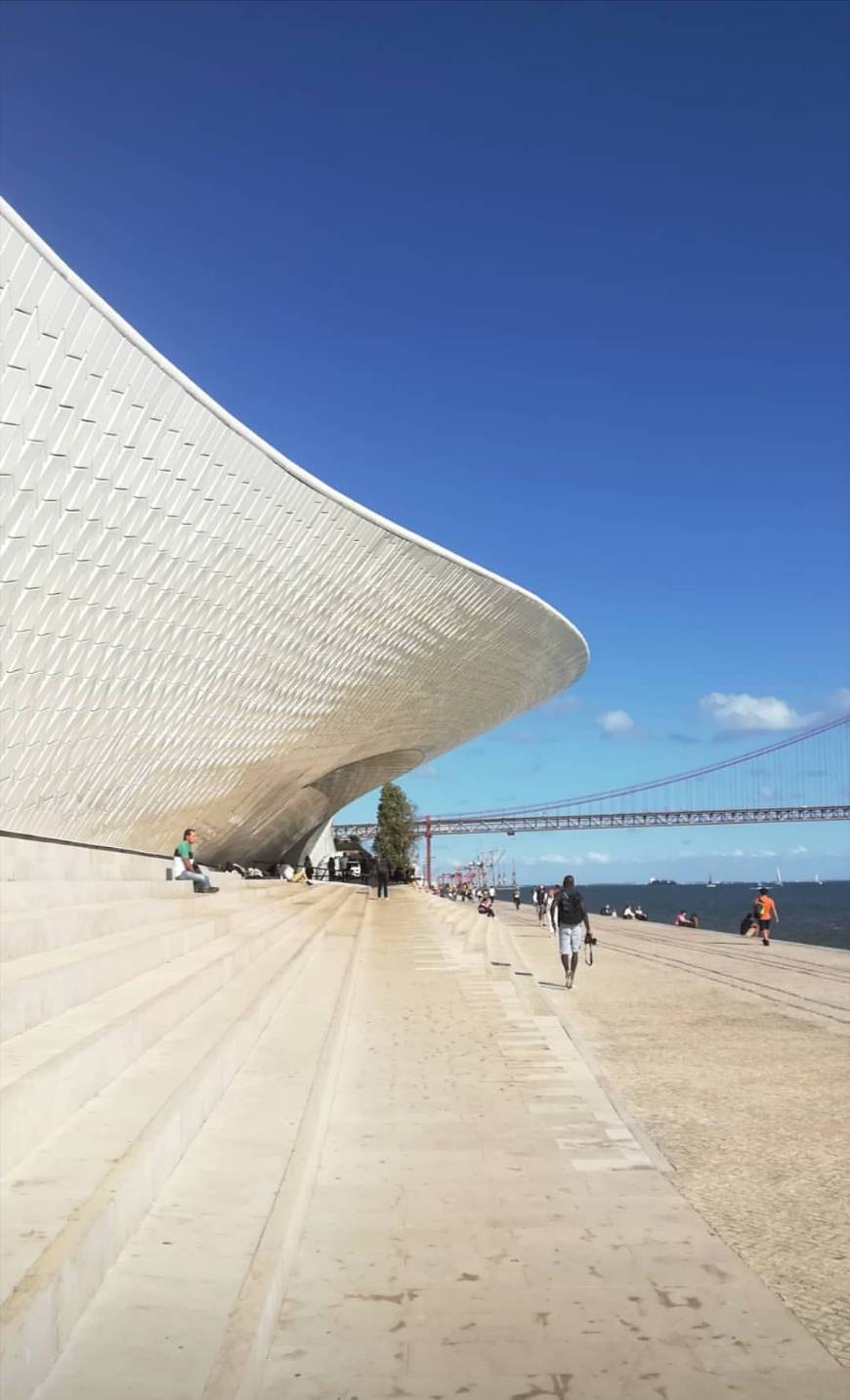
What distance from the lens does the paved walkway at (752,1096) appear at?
3404mm

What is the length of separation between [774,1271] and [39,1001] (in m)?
2.50

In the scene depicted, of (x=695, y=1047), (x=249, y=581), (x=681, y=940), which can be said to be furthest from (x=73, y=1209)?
(x=681, y=940)

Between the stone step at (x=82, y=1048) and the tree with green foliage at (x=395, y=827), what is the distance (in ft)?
175

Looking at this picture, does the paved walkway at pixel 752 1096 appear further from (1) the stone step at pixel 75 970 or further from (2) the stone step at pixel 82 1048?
(1) the stone step at pixel 75 970

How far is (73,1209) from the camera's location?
2.58 metres

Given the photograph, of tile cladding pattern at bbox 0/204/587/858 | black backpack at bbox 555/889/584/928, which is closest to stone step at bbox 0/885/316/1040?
black backpack at bbox 555/889/584/928

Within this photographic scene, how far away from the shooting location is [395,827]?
198ft

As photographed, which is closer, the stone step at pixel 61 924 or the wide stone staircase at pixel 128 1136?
the wide stone staircase at pixel 128 1136

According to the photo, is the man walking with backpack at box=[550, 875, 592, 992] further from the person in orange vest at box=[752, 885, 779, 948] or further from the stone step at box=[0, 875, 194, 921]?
the person in orange vest at box=[752, 885, 779, 948]

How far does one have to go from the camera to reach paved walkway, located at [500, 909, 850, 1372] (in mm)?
3404

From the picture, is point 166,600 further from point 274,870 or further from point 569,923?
point 274,870

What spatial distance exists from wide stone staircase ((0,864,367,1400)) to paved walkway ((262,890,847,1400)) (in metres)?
0.22

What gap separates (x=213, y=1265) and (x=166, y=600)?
1210 centimetres

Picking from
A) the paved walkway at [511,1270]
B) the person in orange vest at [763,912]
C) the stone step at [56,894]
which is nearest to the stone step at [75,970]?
the stone step at [56,894]
